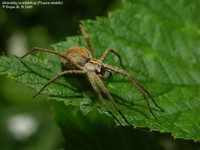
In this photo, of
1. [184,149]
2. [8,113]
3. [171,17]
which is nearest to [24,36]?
[8,113]

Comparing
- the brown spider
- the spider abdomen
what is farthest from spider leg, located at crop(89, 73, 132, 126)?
the spider abdomen

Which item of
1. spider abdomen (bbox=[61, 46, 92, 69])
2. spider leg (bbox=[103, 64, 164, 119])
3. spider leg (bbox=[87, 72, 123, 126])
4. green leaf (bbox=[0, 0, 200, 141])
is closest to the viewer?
spider leg (bbox=[87, 72, 123, 126])

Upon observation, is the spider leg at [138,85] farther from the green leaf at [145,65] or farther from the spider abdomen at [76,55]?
the spider abdomen at [76,55]

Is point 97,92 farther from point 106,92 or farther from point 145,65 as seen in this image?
point 145,65

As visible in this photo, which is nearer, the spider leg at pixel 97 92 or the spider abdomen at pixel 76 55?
the spider leg at pixel 97 92

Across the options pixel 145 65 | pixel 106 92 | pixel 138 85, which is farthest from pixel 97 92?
pixel 145 65

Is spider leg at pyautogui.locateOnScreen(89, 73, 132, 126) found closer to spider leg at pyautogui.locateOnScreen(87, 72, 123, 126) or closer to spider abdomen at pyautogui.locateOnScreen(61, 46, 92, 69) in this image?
spider leg at pyautogui.locateOnScreen(87, 72, 123, 126)

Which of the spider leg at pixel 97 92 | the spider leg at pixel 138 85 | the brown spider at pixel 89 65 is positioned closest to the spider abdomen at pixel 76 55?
the brown spider at pixel 89 65
